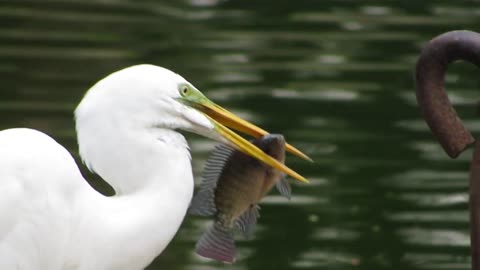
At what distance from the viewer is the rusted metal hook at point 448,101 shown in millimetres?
3418

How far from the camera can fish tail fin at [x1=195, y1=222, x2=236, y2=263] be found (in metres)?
4.49

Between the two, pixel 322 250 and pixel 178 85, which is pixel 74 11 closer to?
pixel 322 250

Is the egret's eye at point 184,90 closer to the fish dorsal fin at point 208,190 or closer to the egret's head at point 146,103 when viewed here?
the egret's head at point 146,103

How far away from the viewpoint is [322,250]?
25.6 ft

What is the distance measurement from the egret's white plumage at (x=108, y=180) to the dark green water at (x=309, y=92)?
282 cm

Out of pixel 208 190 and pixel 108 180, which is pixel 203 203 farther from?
pixel 108 180

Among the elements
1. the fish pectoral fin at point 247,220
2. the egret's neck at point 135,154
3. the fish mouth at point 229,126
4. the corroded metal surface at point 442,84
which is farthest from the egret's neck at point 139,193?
the corroded metal surface at point 442,84

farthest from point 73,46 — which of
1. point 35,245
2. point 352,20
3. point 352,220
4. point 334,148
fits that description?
point 35,245

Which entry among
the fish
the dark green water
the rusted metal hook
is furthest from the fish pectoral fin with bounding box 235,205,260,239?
the dark green water

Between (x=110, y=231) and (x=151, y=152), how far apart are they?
31 centimetres

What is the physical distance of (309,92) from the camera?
33.4ft

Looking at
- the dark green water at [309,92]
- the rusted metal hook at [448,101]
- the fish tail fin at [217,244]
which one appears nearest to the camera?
the rusted metal hook at [448,101]

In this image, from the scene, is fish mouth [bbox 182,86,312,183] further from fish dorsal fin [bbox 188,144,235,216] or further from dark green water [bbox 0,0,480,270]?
dark green water [bbox 0,0,480,270]

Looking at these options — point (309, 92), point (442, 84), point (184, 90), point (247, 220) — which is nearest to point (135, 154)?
point (184, 90)
